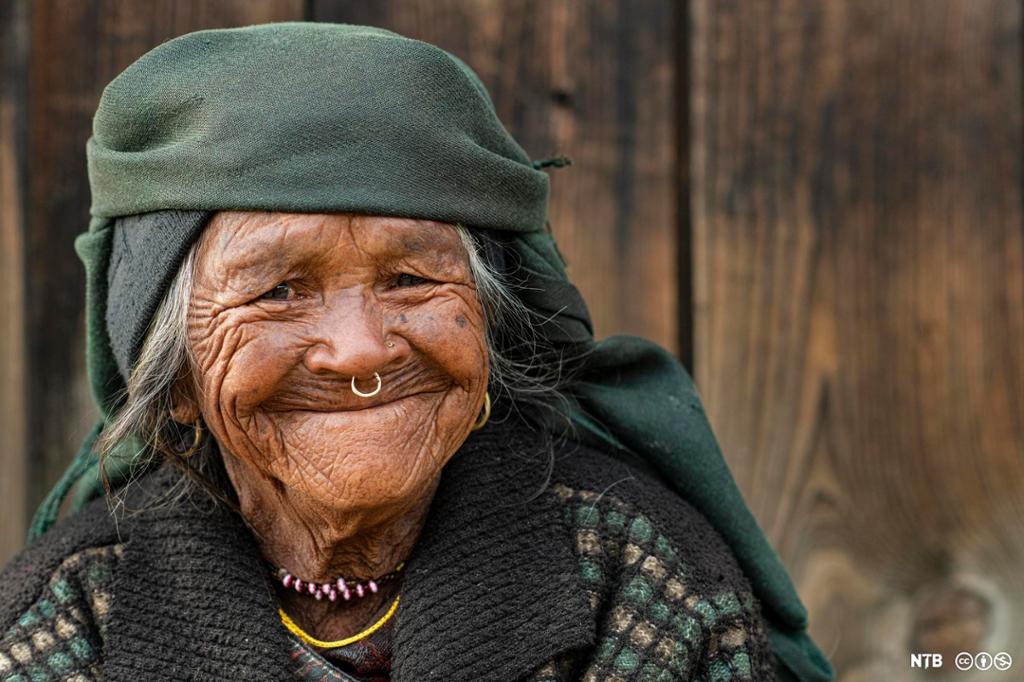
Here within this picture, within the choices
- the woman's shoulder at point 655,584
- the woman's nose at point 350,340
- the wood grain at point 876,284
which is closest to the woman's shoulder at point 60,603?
the woman's nose at point 350,340

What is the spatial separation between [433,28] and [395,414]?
99cm

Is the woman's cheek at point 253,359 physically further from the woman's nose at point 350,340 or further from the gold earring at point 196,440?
the gold earring at point 196,440

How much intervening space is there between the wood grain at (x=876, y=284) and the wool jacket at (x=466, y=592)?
1.93 ft

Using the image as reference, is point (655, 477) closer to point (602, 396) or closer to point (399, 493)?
point (602, 396)

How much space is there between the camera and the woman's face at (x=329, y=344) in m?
1.62

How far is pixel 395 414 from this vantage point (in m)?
1.67

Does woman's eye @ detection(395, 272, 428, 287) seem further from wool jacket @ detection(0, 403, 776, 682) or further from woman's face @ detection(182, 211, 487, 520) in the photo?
wool jacket @ detection(0, 403, 776, 682)

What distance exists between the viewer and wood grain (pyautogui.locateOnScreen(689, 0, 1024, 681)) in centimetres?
240

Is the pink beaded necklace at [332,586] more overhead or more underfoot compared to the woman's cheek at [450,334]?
more underfoot

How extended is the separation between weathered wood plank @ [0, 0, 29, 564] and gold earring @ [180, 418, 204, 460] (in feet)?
1.93

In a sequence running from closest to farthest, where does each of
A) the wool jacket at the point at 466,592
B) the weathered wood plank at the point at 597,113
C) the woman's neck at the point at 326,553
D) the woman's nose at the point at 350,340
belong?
1. the woman's nose at the point at 350,340
2. the wool jacket at the point at 466,592
3. the woman's neck at the point at 326,553
4. the weathered wood plank at the point at 597,113

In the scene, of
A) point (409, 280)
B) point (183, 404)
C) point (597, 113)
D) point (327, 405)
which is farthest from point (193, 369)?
point (597, 113)

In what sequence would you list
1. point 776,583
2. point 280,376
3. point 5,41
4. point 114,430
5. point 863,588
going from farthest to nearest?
point 863,588 < point 5,41 < point 776,583 < point 114,430 < point 280,376

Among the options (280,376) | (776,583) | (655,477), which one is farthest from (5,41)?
(776,583)
